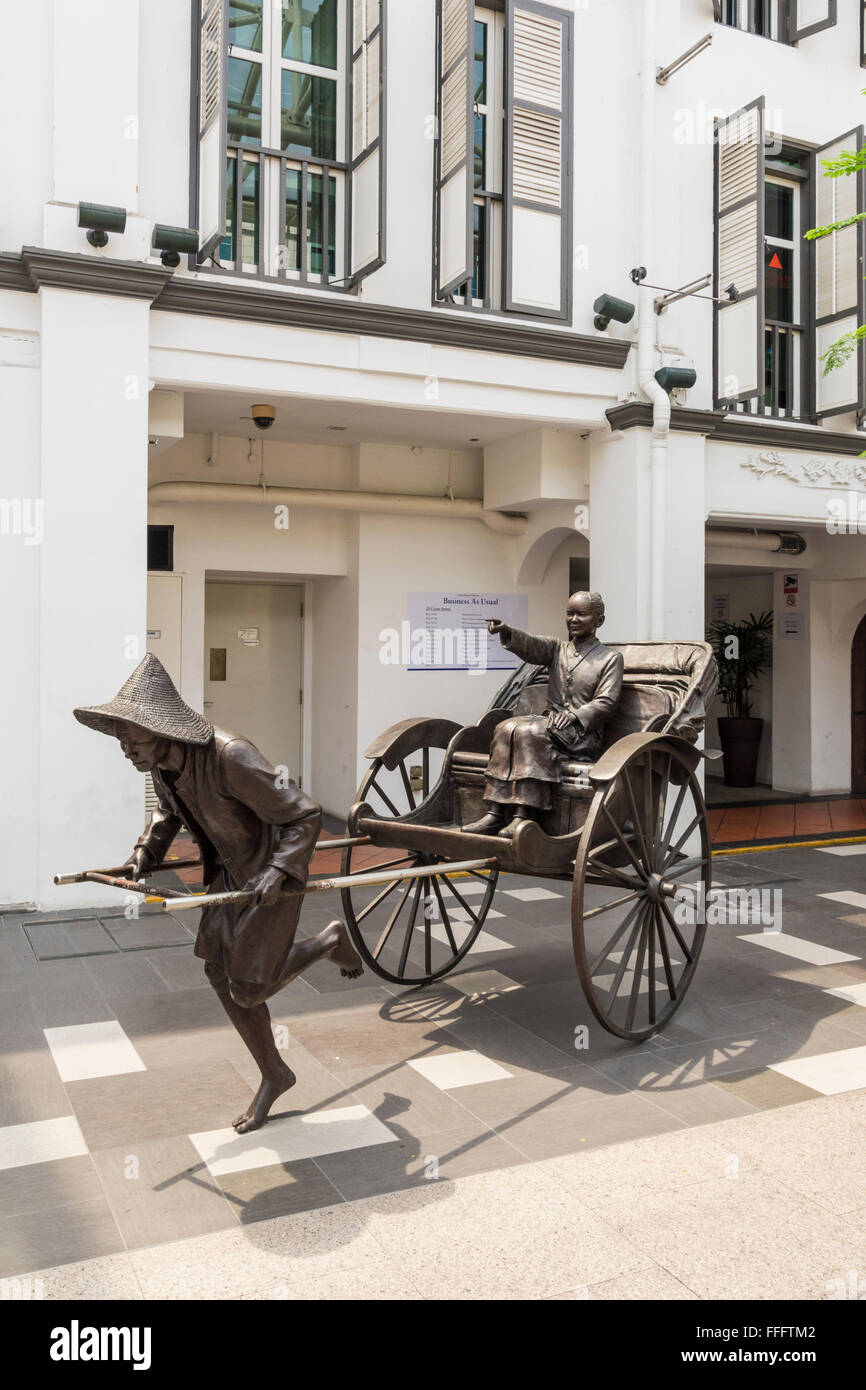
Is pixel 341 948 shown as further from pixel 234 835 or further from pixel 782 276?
pixel 782 276

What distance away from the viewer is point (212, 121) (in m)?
7.21

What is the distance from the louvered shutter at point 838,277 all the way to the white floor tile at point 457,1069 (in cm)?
764

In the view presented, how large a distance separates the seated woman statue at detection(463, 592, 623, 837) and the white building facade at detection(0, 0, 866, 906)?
3131 millimetres

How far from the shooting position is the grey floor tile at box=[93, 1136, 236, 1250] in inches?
132

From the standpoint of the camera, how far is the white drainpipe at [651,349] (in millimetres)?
9102

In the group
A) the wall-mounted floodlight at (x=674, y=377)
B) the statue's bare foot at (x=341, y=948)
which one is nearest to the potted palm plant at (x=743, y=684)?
the wall-mounted floodlight at (x=674, y=377)

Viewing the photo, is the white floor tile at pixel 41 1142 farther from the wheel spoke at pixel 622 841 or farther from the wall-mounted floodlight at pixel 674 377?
the wall-mounted floodlight at pixel 674 377

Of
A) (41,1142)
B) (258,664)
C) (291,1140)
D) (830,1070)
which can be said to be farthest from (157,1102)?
(258,664)

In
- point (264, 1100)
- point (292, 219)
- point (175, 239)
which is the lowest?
point (264, 1100)

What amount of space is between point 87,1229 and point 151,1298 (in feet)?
1.59

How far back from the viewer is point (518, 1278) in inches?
121

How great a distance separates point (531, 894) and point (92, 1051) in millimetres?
4122
